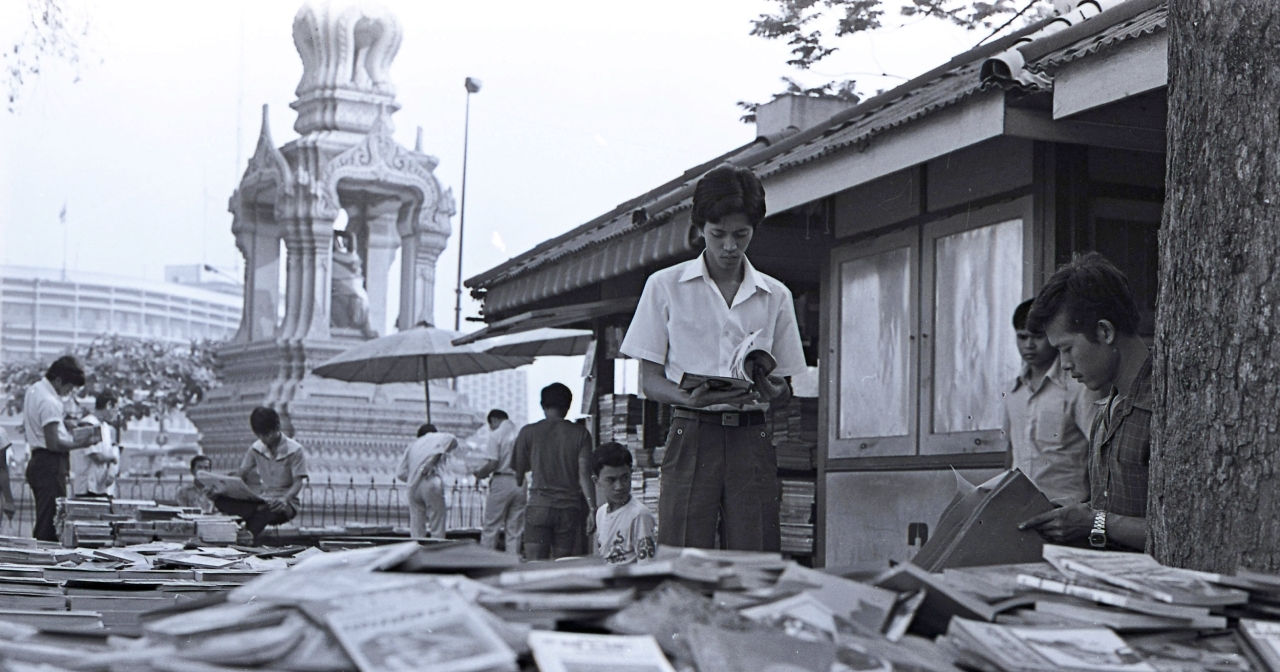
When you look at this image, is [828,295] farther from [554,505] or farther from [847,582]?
[847,582]

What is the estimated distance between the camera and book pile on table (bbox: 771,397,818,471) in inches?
400

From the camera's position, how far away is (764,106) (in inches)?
512

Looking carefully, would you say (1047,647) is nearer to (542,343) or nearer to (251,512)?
(251,512)

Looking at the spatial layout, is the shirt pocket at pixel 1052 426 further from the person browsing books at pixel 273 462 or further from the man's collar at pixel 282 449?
the man's collar at pixel 282 449

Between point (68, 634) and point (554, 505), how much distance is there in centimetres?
893

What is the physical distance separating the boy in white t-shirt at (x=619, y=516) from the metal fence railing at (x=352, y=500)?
1733cm

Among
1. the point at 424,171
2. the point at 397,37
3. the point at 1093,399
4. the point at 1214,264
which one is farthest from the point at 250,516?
the point at 397,37

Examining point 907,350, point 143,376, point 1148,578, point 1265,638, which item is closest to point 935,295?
point 907,350

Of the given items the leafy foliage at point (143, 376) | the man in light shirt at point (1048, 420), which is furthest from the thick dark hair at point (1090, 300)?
the leafy foliage at point (143, 376)

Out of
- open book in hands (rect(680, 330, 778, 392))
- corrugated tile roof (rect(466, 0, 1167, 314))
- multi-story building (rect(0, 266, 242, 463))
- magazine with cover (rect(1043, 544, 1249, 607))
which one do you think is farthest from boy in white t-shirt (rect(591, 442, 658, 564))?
multi-story building (rect(0, 266, 242, 463))

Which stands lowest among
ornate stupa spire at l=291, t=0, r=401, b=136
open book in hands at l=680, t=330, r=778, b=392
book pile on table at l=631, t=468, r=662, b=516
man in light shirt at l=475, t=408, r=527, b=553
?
man in light shirt at l=475, t=408, r=527, b=553

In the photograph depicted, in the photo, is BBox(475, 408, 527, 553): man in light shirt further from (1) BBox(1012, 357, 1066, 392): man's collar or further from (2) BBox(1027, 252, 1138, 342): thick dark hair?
(2) BBox(1027, 252, 1138, 342): thick dark hair

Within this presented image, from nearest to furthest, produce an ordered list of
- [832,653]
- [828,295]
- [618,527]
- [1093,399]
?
[832,653] < [1093,399] < [618,527] < [828,295]

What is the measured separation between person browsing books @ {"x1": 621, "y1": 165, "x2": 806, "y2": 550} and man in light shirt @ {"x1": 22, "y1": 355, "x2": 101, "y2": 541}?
25.7ft
